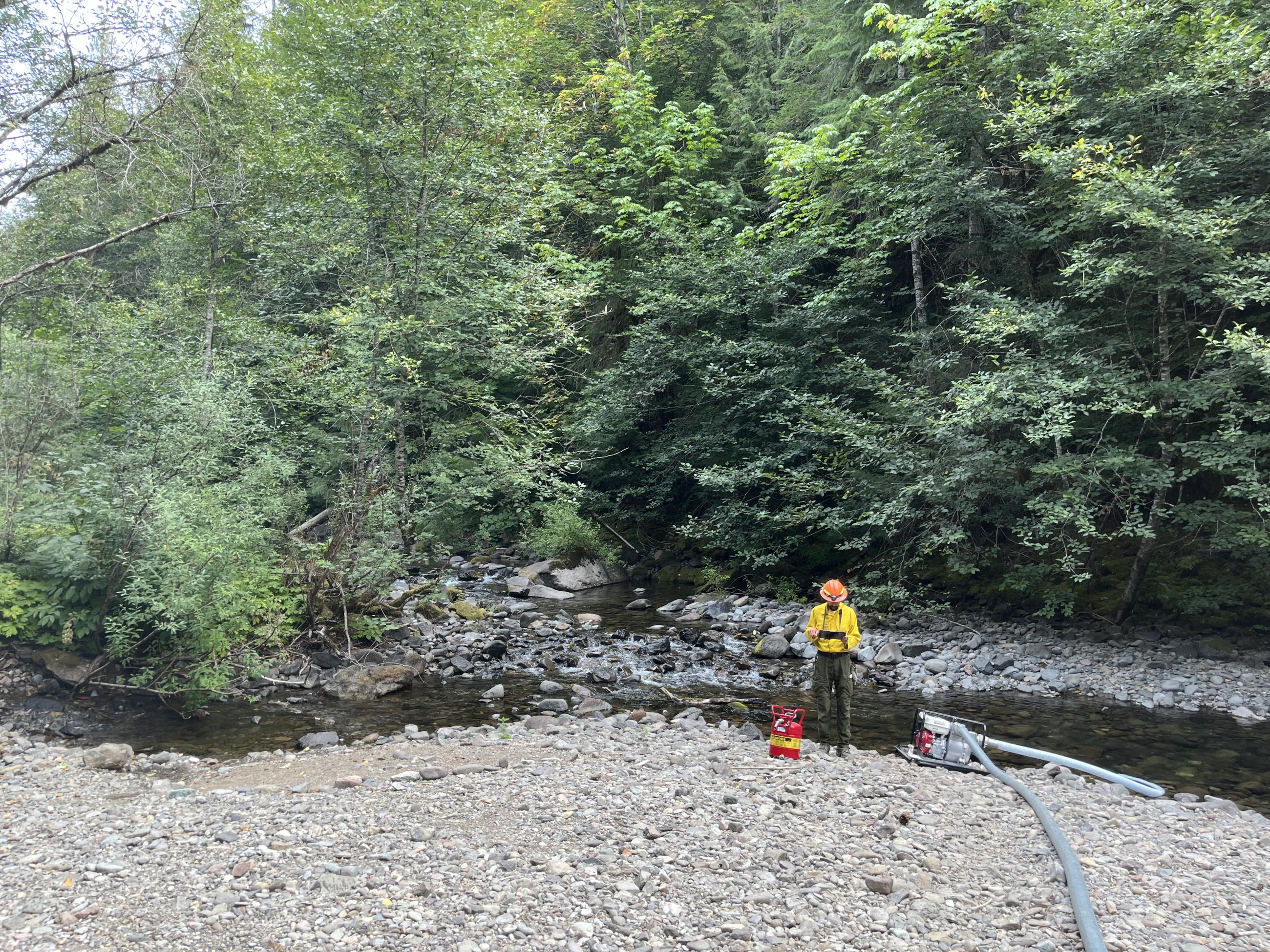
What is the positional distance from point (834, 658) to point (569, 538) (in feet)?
36.7

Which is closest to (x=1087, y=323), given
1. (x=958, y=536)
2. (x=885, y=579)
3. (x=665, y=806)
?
(x=958, y=536)

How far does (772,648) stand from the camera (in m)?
11.6

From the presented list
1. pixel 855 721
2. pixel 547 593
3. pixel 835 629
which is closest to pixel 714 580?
pixel 547 593

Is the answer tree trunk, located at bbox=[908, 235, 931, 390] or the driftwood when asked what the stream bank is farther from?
tree trunk, located at bbox=[908, 235, 931, 390]

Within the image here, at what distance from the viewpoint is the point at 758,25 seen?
68.8 feet

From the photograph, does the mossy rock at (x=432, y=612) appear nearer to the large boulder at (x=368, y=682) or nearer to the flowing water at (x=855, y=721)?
the flowing water at (x=855, y=721)

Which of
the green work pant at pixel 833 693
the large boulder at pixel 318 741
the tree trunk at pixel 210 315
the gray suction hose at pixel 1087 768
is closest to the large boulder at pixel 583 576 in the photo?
the tree trunk at pixel 210 315

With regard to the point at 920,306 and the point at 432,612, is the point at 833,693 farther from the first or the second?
the point at 920,306

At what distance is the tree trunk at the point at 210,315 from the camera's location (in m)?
12.8

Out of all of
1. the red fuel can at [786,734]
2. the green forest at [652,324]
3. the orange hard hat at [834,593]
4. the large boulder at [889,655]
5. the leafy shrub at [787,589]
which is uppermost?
the green forest at [652,324]

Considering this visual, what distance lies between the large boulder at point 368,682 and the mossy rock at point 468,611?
3124 millimetres

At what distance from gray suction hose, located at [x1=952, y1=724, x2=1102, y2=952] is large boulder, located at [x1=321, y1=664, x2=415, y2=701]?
23.5 ft

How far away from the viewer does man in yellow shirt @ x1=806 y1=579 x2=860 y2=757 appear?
22.9 feet

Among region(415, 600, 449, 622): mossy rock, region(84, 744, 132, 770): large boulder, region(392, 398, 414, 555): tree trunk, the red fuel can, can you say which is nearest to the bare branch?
region(392, 398, 414, 555): tree trunk
